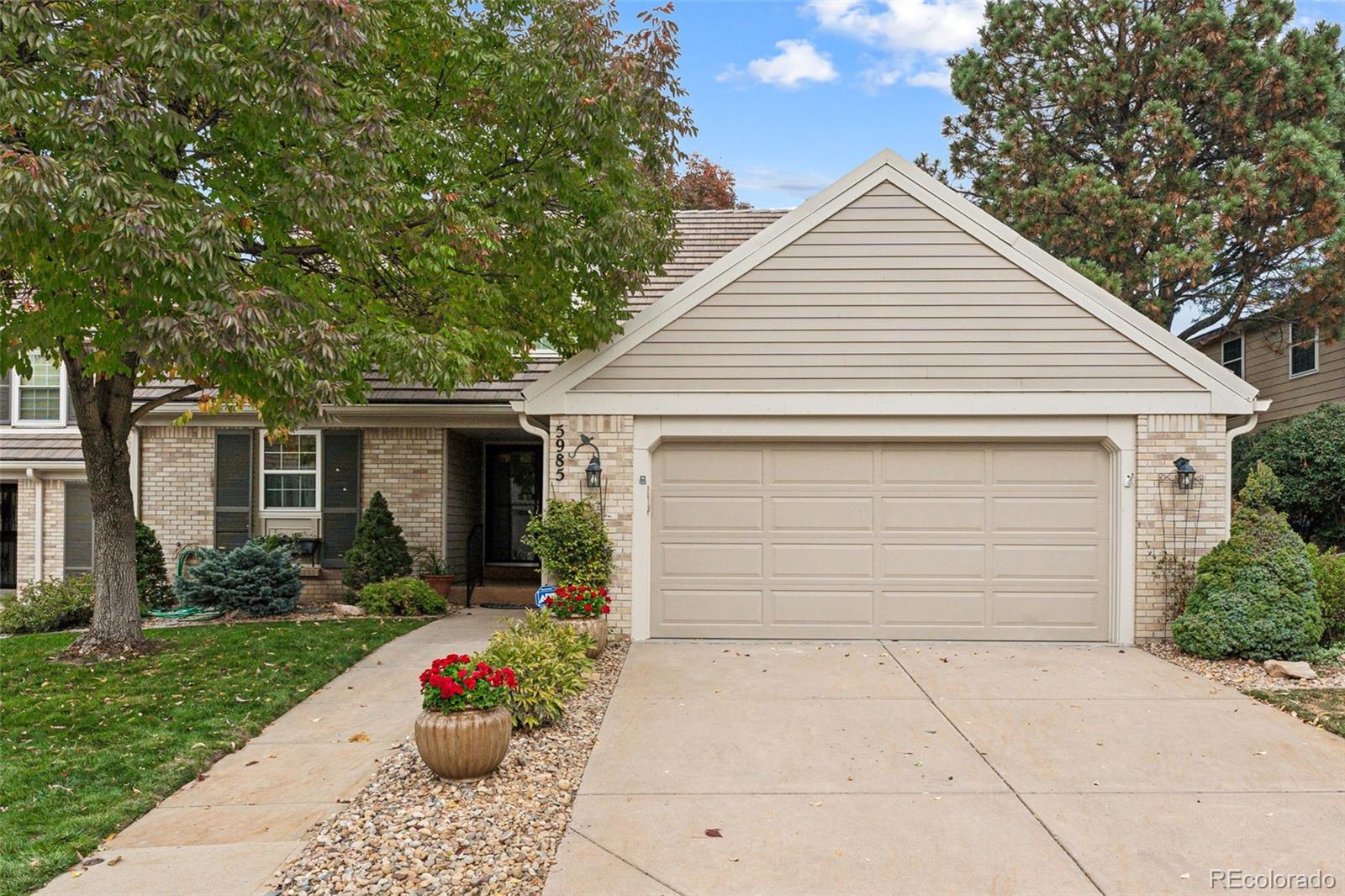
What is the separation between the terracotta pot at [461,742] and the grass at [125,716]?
1.63m

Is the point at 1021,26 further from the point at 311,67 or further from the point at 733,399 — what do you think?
the point at 311,67

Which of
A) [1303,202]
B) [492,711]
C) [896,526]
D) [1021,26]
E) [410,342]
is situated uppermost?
[1021,26]

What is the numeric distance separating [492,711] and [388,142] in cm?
491

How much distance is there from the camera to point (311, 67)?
7023mm

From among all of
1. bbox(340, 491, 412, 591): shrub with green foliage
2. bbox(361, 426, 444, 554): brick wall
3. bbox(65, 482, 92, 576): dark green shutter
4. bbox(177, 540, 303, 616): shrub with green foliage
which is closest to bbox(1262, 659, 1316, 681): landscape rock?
bbox(361, 426, 444, 554): brick wall

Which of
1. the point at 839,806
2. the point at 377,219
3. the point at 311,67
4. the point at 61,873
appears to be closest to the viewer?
the point at 61,873

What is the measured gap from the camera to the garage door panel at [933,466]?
970cm

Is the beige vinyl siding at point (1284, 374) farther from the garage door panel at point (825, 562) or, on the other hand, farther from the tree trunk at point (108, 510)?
the tree trunk at point (108, 510)

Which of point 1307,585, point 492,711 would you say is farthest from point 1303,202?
point 492,711

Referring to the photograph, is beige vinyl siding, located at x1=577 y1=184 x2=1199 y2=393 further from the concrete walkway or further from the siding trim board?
the concrete walkway

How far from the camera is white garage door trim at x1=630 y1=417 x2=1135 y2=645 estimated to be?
940cm

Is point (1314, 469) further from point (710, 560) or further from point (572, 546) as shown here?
point (572, 546)

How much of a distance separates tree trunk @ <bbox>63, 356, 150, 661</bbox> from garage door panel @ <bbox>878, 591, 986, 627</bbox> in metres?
7.53

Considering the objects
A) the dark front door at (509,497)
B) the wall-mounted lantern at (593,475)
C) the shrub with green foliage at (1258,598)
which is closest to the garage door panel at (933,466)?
the shrub with green foliage at (1258,598)
